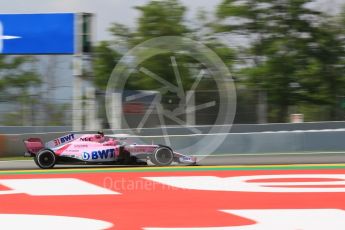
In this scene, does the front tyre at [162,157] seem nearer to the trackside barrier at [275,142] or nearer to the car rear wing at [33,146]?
the car rear wing at [33,146]

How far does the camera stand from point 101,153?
37.2ft

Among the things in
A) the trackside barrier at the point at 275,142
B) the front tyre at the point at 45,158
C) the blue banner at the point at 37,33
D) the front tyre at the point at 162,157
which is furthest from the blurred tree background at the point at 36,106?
the front tyre at the point at 162,157

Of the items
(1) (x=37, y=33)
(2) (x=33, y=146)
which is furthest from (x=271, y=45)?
(2) (x=33, y=146)

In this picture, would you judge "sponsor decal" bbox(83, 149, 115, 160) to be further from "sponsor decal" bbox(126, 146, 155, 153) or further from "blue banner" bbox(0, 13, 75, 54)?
"blue banner" bbox(0, 13, 75, 54)

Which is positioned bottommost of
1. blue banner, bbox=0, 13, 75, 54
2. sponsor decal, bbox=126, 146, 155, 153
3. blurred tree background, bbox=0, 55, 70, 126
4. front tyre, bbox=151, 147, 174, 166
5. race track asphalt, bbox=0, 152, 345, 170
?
race track asphalt, bbox=0, 152, 345, 170

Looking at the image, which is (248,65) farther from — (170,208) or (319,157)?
(170,208)

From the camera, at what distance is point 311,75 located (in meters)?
23.9

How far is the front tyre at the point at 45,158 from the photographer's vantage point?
1155 centimetres

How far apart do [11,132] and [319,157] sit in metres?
9.58

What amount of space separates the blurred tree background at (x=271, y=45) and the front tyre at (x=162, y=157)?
386 inches

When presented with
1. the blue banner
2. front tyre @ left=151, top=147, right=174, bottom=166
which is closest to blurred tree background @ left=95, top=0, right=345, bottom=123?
the blue banner

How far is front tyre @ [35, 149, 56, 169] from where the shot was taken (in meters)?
11.6

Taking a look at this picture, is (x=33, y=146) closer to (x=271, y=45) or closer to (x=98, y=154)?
(x=98, y=154)

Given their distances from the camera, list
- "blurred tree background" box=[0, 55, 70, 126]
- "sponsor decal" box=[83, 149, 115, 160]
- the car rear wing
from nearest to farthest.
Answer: "sponsor decal" box=[83, 149, 115, 160] → the car rear wing → "blurred tree background" box=[0, 55, 70, 126]
